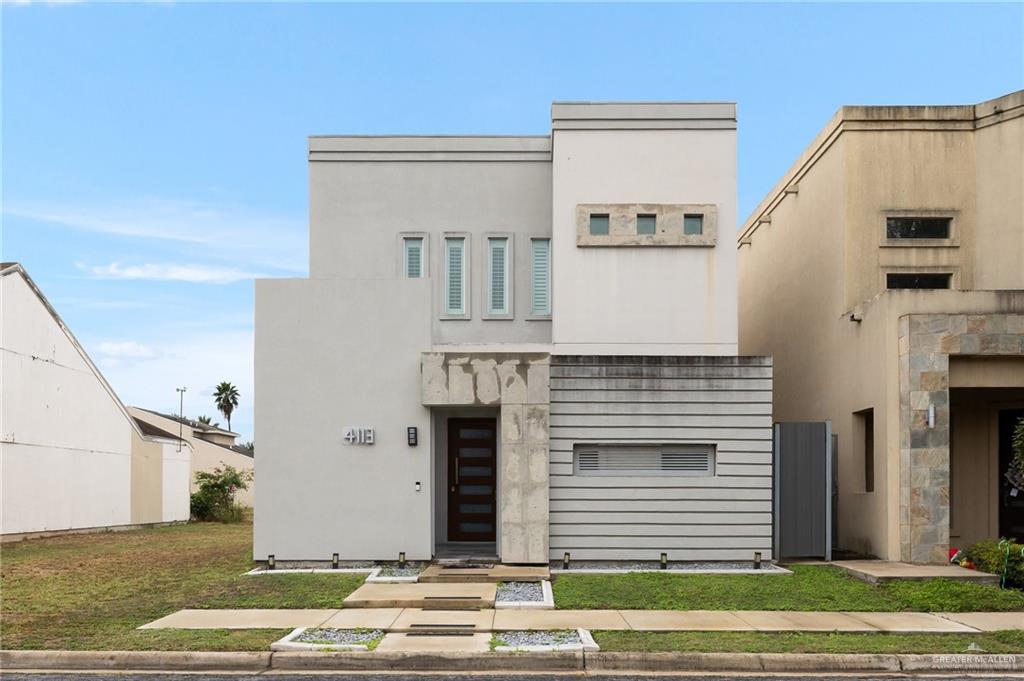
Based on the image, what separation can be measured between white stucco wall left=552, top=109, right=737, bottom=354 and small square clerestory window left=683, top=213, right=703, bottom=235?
265 mm

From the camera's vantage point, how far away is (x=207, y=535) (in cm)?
2902

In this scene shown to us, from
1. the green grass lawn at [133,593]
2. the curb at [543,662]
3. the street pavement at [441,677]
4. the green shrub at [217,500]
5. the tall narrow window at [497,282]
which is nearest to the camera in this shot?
the street pavement at [441,677]

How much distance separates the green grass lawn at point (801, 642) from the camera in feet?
33.4

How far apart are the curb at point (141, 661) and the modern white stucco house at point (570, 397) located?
646 centimetres

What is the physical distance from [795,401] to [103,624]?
16.6m

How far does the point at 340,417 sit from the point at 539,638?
7102mm

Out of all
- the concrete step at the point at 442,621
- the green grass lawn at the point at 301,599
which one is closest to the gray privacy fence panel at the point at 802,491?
the green grass lawn at the point at 301,599

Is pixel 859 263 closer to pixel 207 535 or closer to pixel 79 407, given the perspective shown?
pixel 207 535

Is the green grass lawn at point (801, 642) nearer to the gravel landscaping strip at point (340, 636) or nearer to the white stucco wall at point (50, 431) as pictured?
the gravel landscaping strip at point (340, 636)

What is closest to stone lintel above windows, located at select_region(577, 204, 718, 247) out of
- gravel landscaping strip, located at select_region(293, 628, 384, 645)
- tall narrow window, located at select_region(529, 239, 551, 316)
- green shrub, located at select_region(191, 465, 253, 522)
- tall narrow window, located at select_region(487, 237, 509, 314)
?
tall narrow window, located at select_region(529, 239, 551, 316)

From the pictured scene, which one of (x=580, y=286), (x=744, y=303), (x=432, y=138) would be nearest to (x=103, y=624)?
(x=580, y=286)

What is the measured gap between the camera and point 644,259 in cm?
1784

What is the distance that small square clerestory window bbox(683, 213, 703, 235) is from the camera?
17.8 metres

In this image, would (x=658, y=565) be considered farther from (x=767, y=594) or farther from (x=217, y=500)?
(x=217, y=500)
